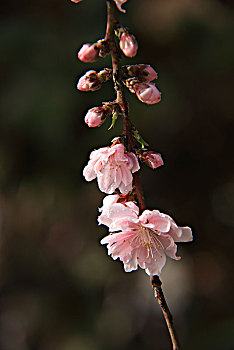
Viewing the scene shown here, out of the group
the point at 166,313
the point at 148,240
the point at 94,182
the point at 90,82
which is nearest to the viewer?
the point at 166,313

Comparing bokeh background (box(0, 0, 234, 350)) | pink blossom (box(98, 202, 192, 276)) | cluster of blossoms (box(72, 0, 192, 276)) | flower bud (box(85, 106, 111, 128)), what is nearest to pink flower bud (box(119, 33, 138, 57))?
cluster of blossoms (box(72, 0, 192, 276))

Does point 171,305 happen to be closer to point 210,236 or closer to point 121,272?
point 121,272

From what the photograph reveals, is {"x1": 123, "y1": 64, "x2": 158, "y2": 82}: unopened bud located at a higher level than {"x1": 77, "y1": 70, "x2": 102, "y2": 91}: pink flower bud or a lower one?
lower

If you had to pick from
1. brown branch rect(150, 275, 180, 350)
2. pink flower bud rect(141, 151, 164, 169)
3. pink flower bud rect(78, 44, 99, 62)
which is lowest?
brown branch rect(150, 275, 180, 350)

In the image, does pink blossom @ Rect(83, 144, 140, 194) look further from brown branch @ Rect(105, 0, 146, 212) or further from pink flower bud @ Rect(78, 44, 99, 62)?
pink flower bud @ Rect(78, 44, 99, 62)

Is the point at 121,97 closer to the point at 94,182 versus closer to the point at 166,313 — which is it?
the point at 166,313

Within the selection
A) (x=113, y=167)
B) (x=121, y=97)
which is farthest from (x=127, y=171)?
(x=121, y=97)

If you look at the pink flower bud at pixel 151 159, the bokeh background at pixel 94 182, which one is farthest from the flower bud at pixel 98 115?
the bokeh background at pixel 94 182
